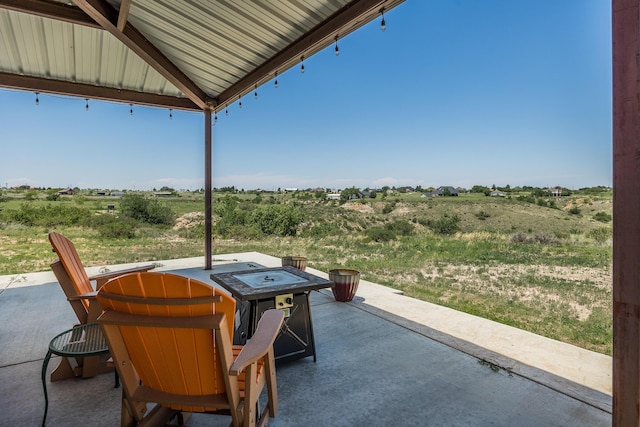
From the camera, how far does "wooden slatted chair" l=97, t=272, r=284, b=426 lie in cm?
127

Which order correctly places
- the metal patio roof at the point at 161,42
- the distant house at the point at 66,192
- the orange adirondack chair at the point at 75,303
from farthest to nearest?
the distant house at the point at 66,192 < the metal patio roof at the point at 161,42 < the orange adirondack chair at the point at 75,303

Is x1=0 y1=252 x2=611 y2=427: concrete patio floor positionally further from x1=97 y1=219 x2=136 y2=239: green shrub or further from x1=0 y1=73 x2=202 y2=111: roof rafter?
x1=97 y1=219 x2=136 y2=239: green shrub

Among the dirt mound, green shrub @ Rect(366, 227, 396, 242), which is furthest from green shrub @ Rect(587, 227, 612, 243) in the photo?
the dirt mound

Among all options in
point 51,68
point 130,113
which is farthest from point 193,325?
point 130,113

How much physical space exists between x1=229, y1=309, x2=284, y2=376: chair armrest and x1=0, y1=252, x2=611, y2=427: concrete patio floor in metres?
0.61

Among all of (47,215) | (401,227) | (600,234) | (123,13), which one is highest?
(123,13)

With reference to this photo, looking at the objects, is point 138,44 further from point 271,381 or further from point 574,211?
point 574,211

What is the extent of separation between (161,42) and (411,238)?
45.5ft

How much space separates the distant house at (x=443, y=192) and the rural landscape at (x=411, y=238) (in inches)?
4.5

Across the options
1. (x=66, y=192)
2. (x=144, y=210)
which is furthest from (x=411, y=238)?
(x=66, y=192)

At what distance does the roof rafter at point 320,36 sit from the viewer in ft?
8.00

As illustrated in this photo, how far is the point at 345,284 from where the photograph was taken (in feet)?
13.2

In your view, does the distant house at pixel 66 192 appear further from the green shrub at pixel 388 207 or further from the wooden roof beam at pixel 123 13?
the wooden roof beam at pixel 123 13

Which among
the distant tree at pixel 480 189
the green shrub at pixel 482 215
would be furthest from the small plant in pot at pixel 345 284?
the distant tree at pixel 480 189
